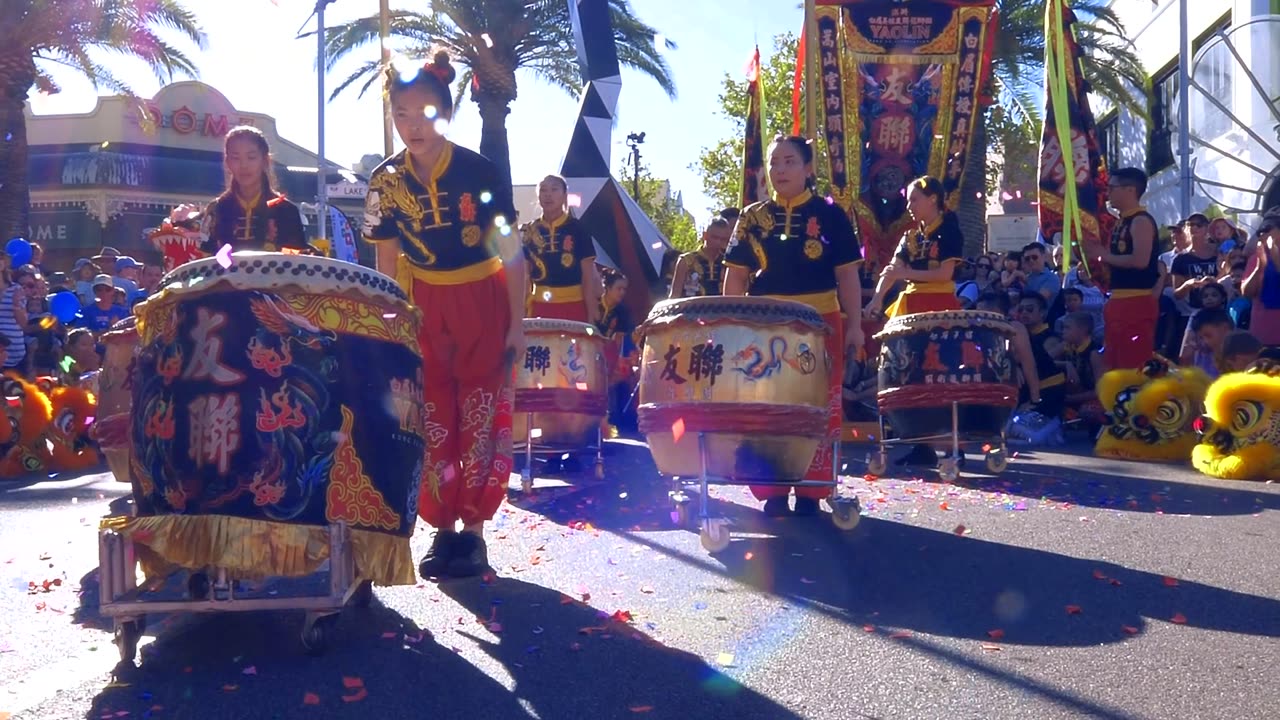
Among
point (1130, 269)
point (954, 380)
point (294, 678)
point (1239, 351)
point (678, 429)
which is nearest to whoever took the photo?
point (294, 678)

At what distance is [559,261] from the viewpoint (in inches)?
387

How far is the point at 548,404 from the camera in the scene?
8211 millimetres

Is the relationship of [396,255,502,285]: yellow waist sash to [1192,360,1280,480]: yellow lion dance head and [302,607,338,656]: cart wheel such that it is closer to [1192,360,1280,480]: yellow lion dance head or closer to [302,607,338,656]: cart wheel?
[302,607,338,656]: cart wheel

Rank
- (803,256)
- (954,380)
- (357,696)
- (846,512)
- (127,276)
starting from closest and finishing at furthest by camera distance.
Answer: (357,696), (846,512), (803,256), (954,380), (127,276)

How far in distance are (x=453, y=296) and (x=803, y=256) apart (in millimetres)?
1969

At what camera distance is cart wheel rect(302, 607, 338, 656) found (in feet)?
12.6

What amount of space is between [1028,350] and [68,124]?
34.9 metres

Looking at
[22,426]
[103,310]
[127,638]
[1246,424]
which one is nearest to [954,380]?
[1246,424]

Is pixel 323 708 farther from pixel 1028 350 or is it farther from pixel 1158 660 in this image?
pixel 1028 350

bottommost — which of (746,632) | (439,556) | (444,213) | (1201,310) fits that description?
(746,632)

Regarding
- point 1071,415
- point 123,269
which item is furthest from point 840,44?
point 123,269

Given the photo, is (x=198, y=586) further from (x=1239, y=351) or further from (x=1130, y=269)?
(x=1130, y=269)

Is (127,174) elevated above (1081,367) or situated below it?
above

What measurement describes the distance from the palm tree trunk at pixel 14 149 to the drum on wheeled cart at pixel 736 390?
54.2ft
